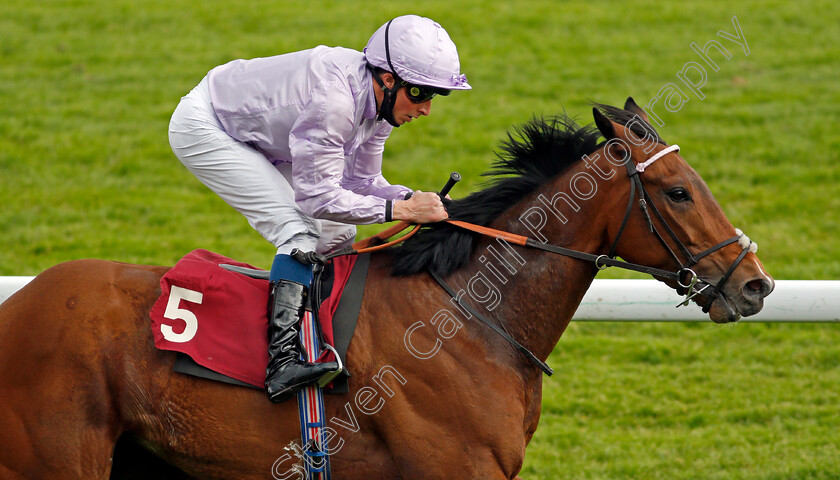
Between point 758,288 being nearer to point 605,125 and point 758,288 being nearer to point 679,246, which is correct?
point 679,246

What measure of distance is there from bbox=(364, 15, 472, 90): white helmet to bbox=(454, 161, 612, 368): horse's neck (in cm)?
63

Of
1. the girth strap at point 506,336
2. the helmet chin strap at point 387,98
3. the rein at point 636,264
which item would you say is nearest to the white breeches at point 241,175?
the rein at point 636,264

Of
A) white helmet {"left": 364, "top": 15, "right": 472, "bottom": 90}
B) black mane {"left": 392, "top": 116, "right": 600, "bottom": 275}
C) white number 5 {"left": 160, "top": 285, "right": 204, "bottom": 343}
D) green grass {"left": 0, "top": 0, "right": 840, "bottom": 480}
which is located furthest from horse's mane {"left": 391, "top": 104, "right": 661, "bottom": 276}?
green grass {"left": 0, "top": 0, "right": 840, "bottom": 480}

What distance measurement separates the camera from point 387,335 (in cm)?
346

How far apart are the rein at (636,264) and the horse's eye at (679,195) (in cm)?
8

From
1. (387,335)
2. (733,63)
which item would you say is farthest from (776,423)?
(733,63)

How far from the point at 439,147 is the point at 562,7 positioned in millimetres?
3825

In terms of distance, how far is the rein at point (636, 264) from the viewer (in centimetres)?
329

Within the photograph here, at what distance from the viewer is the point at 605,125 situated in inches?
135

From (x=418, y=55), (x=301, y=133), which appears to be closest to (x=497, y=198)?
(x=418, y=55)

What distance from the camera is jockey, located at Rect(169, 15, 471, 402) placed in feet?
11.1

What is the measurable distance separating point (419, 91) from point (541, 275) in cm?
89

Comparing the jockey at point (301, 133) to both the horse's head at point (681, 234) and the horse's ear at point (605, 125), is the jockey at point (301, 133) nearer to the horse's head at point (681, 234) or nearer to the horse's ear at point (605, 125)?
the horse's ear at point (605, 125)

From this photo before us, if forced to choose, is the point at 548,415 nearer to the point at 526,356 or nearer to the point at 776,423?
the point at 776,423
